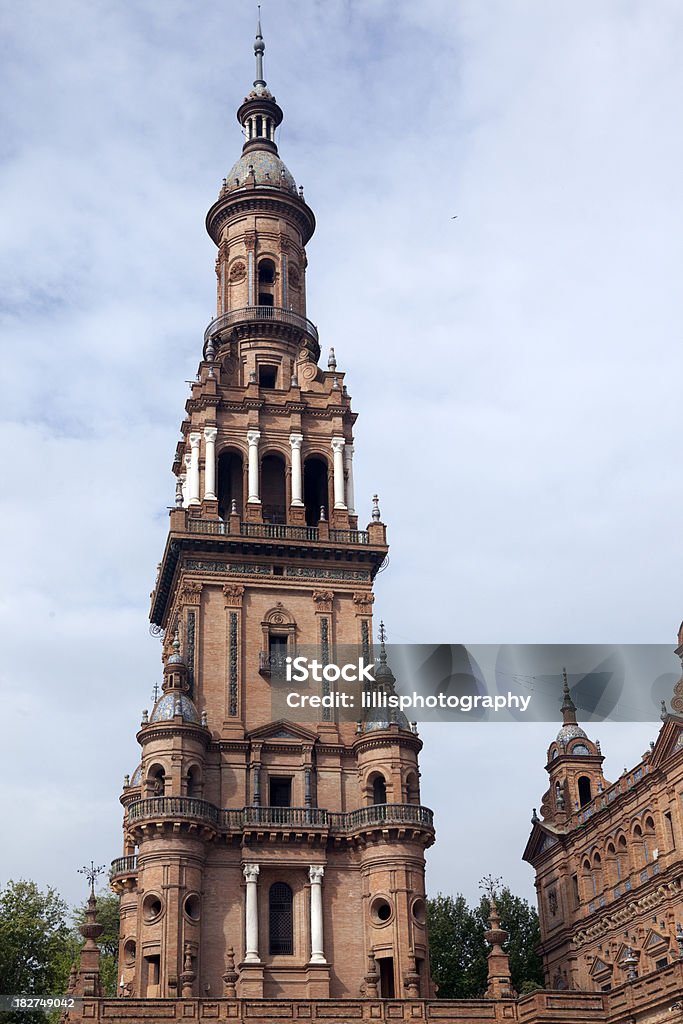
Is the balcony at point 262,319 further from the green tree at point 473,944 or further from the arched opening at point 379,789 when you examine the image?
the green tree at point 473,944

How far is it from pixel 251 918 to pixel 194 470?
77.2ft

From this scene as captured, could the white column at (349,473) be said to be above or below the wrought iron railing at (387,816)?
above

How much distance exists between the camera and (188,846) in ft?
189

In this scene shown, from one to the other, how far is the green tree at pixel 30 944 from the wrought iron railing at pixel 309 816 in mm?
20073

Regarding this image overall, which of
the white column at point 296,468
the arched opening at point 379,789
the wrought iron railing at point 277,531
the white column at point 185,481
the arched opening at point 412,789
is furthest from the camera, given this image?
the white column at point 185,481

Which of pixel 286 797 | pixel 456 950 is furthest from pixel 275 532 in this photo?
pixel 456 950

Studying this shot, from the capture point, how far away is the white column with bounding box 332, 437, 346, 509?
70.0m

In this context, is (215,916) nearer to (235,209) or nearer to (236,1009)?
(236,1009)

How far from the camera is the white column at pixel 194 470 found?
68625 millimetres

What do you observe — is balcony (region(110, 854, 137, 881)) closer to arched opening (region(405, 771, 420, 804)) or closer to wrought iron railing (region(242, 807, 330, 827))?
wrought iron railing (region(242, 807, 330, 827))

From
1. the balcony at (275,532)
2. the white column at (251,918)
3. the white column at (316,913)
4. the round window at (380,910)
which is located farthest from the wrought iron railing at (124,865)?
the balcony at (275,532)

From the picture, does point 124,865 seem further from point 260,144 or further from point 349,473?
point 260,144

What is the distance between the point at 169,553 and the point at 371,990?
24.1 meters

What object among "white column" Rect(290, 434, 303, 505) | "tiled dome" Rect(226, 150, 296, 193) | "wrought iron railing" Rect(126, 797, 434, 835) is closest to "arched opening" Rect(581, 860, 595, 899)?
"wrought iron railing" Rect(126, 797, 434, 835)
